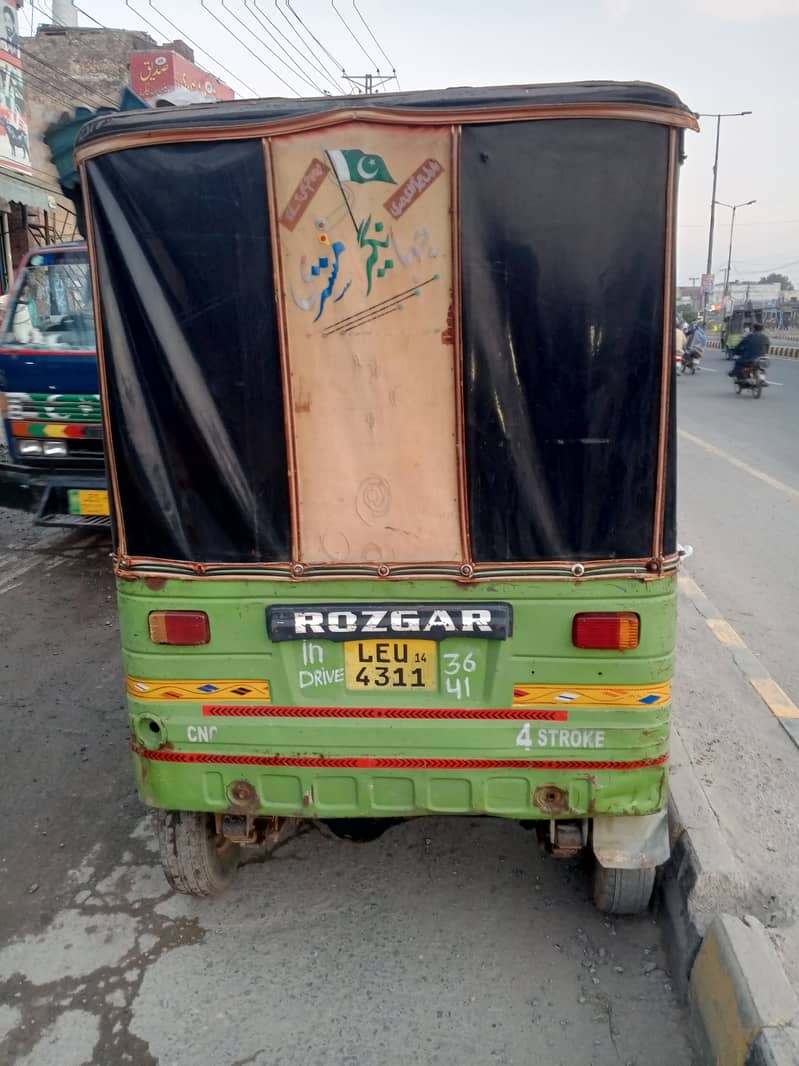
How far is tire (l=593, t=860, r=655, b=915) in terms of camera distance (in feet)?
9.97

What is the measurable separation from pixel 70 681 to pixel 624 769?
3773mm

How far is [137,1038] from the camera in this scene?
269cm

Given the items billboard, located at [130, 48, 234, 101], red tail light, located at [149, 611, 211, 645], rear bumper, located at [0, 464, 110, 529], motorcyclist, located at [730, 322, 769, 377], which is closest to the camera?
red tail light, located at [149, 611, 211, 645]

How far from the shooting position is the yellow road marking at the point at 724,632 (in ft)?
17.6

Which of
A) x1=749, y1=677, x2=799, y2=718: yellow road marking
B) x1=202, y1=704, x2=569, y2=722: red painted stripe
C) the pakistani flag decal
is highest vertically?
the pakistani flag decal

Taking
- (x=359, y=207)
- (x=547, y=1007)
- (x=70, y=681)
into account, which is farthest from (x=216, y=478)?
(x=70, y=681)

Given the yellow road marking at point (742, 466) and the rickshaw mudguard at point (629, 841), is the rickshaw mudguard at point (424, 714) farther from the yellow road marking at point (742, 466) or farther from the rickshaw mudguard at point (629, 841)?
the yellow road marking at point (742, 466)

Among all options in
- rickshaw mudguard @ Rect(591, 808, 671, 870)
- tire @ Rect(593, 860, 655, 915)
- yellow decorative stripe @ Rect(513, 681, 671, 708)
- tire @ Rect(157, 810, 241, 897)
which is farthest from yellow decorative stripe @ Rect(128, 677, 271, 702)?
tire @ Rect(593, 860, 655, 915)

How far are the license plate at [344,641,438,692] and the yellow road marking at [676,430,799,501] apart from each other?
26.3 ft

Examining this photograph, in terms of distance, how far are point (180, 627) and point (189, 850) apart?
3.09ft

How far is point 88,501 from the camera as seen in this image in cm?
694

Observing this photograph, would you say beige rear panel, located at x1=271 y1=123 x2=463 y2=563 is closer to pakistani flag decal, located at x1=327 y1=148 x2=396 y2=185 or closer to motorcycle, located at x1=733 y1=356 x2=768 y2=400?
pakistani flag decal, located at x1=327 y1=148 x2=396 y2=185

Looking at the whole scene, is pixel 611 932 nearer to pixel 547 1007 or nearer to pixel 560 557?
pixel 547 1007

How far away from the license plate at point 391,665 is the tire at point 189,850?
904mm
